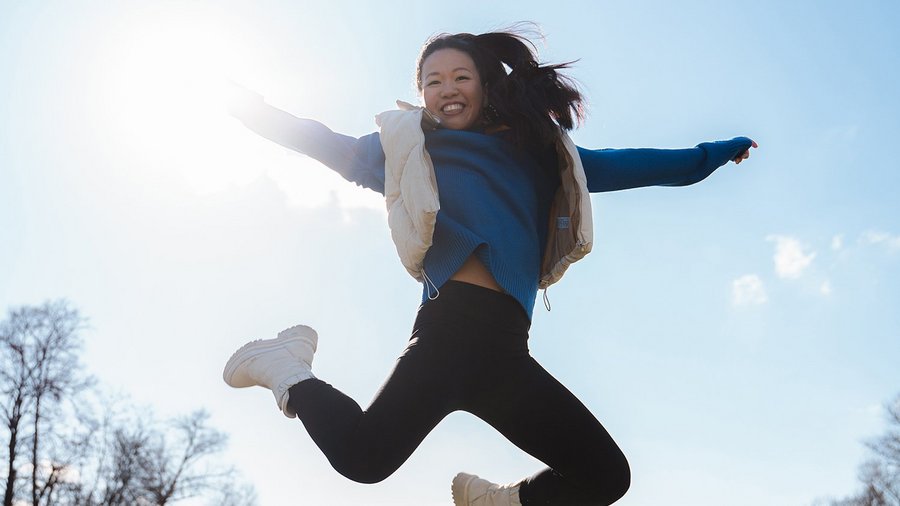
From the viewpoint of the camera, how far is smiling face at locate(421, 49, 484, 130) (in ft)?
9.93

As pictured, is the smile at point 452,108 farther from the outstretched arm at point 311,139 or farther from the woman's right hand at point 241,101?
the woman's right hand at point 241,101

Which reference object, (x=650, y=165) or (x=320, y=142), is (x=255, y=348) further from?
(x=650, y=165)

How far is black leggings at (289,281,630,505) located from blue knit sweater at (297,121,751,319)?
119 millimetres

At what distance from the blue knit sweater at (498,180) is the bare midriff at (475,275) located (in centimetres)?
3

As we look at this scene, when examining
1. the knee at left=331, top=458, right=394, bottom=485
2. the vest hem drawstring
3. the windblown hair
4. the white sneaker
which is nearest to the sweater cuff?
the windblown hair

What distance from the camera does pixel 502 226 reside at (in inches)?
106

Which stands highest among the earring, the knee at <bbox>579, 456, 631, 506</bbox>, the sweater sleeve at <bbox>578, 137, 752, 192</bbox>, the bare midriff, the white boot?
the earring

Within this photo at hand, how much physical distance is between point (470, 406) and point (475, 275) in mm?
415

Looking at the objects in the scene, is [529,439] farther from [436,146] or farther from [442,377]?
[436,146]

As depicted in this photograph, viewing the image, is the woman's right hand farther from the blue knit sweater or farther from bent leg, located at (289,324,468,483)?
bent leg, located at (289,324,468,483)

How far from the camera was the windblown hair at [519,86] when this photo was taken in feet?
9.51

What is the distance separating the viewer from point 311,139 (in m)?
2.90

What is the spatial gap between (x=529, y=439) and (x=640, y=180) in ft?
3.89

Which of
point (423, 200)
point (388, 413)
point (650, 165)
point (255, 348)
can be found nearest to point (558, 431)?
point (388, 413)
